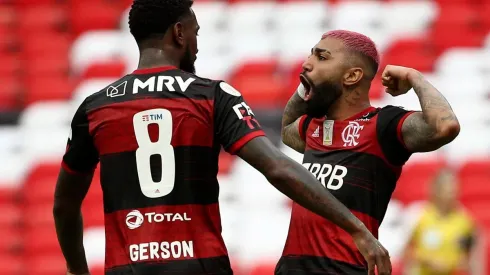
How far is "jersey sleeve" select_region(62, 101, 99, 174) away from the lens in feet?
16.0

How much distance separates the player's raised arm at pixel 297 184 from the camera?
4508 millimetres

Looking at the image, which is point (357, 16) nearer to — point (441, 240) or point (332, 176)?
point (441, 240)

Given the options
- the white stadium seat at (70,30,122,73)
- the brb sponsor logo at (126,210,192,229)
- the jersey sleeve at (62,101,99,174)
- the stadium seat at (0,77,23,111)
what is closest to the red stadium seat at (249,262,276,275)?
the white stadium seat at (70,30,122,73)

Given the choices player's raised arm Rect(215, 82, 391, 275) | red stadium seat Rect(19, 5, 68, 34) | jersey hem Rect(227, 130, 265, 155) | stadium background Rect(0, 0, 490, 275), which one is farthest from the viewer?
red stadium seat Rect(19, 5, 68, 34)

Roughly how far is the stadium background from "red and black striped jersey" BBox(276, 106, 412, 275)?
4747mm

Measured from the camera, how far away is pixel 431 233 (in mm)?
10070

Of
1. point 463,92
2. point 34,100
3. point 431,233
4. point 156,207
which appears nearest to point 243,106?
point 156,207

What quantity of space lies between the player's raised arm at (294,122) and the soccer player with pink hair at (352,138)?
19cm

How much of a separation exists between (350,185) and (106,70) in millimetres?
7971

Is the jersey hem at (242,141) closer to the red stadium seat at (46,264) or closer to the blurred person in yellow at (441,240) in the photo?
the blurred person in yellow at (441,240)

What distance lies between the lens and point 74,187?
506cm

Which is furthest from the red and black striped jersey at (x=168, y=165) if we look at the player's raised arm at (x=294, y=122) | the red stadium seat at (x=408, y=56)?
the red stadium seat at (x=408, y=56)

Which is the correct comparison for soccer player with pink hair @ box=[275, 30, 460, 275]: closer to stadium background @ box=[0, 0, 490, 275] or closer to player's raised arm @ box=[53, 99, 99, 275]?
player's raised arm @ box=[53, 99, 99, 275]

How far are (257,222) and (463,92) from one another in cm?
302
